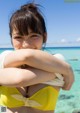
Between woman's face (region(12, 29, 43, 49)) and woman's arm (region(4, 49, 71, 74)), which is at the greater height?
woman's face (region(12, 29, 43, 49))

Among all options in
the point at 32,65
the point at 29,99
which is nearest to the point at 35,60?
the point at 32,65

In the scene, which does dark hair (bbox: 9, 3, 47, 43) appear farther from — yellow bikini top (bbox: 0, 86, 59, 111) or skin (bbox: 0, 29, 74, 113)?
yellow bikini top (bbox: 0, 86, 59, 111)

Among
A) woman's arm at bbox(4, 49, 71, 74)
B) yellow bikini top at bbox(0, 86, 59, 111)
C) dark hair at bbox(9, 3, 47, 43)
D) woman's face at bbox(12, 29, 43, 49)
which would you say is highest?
dark hair at bbox(9, 3, 47, 43)

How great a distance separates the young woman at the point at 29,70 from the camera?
1.14 m

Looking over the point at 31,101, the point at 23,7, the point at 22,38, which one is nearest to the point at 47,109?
the point at 31,101

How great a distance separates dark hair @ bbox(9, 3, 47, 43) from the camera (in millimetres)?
1229

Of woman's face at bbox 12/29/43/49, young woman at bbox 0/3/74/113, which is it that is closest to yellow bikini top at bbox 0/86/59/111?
young woman at bbox 0/3/74/113

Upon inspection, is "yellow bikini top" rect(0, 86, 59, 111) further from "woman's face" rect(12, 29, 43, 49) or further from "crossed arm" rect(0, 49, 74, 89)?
"woman's face" rect(12, 29, 43, 49)

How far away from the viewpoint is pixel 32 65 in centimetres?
114

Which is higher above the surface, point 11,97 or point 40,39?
point 40,39

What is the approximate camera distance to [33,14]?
125 centimetres

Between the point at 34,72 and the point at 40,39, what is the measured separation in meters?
0.17

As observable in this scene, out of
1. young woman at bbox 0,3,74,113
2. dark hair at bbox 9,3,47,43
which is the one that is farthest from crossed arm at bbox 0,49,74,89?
dark hair at bbox 9,3,47,43

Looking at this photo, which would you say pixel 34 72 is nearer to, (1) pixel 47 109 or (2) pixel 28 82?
(2) pixel 28 82
